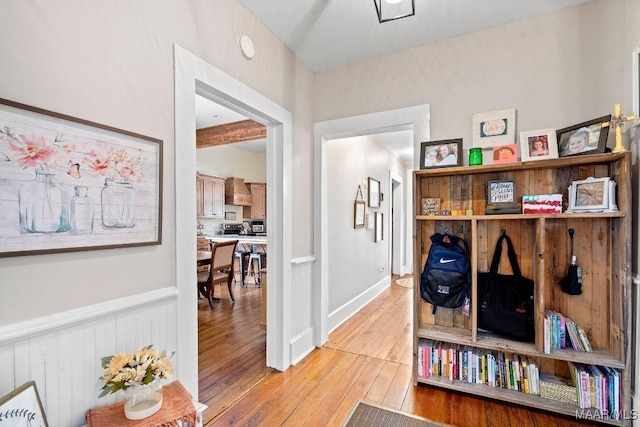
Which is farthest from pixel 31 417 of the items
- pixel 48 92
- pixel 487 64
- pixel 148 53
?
pixel 487 64

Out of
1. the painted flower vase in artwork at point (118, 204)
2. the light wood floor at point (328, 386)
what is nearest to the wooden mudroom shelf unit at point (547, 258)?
the light wood floor at point (328, 386)

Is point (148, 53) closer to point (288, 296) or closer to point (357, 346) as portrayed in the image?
point (288, 296)

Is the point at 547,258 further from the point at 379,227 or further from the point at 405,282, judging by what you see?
the point at 405,282

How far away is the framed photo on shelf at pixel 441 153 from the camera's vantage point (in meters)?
2.36

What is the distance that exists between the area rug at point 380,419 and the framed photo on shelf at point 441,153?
178 cm

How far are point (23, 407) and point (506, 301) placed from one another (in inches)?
103

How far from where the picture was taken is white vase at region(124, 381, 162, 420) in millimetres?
1249

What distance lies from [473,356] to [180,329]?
204cm

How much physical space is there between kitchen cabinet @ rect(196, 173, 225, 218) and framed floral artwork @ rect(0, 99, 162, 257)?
4993 mm

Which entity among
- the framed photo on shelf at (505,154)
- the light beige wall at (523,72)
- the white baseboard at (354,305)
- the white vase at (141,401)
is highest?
the light beige wall at (523,72)

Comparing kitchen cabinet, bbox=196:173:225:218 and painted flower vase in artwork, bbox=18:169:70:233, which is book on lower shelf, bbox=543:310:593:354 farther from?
kitchen cabinet, bbox=196:173:225:218

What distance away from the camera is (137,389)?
126cm

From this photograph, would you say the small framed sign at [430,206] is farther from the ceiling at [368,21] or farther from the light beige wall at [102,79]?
the light beige wall at [102,79]

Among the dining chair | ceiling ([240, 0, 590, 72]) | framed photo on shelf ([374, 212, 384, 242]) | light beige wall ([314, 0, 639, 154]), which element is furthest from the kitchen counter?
ceiling ([240, 0, 590, 72])
